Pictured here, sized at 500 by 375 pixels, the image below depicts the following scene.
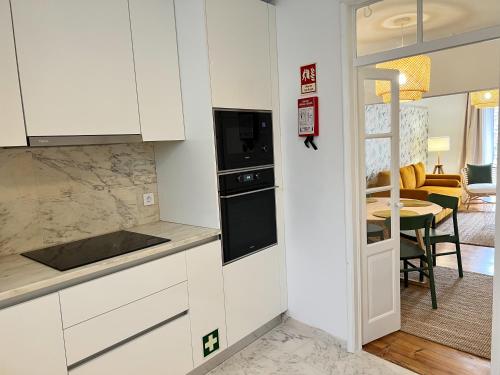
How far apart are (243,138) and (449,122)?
761 centimetres

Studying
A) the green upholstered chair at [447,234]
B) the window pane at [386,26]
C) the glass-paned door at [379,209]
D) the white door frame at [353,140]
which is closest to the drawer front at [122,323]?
the white door frame at [353,140]

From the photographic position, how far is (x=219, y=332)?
232 centimetres

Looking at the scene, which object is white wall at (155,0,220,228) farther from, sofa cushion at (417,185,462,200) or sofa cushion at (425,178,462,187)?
sofa cushion at (425,178,462,187)

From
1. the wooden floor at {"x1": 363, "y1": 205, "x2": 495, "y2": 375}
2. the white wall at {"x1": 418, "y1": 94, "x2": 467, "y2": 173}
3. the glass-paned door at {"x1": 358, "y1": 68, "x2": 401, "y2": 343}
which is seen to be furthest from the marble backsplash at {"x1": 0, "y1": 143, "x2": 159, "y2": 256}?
the white wall at {"x1": 418, "y1": 94, "x2": 467, "y2": 173}

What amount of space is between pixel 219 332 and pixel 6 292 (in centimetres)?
130

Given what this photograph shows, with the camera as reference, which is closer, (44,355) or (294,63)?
(44,355)

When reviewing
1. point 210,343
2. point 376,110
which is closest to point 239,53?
point 376,110

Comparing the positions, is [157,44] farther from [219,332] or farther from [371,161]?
[219,332]

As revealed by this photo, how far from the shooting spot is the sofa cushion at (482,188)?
21.7ft

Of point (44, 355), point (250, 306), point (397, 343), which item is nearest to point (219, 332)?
point (250, 306)

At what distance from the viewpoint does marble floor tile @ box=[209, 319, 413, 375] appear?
2.28 metres

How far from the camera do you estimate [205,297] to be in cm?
222

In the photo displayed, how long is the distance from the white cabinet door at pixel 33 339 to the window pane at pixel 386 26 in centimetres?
225

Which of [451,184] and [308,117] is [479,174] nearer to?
[451,184]
